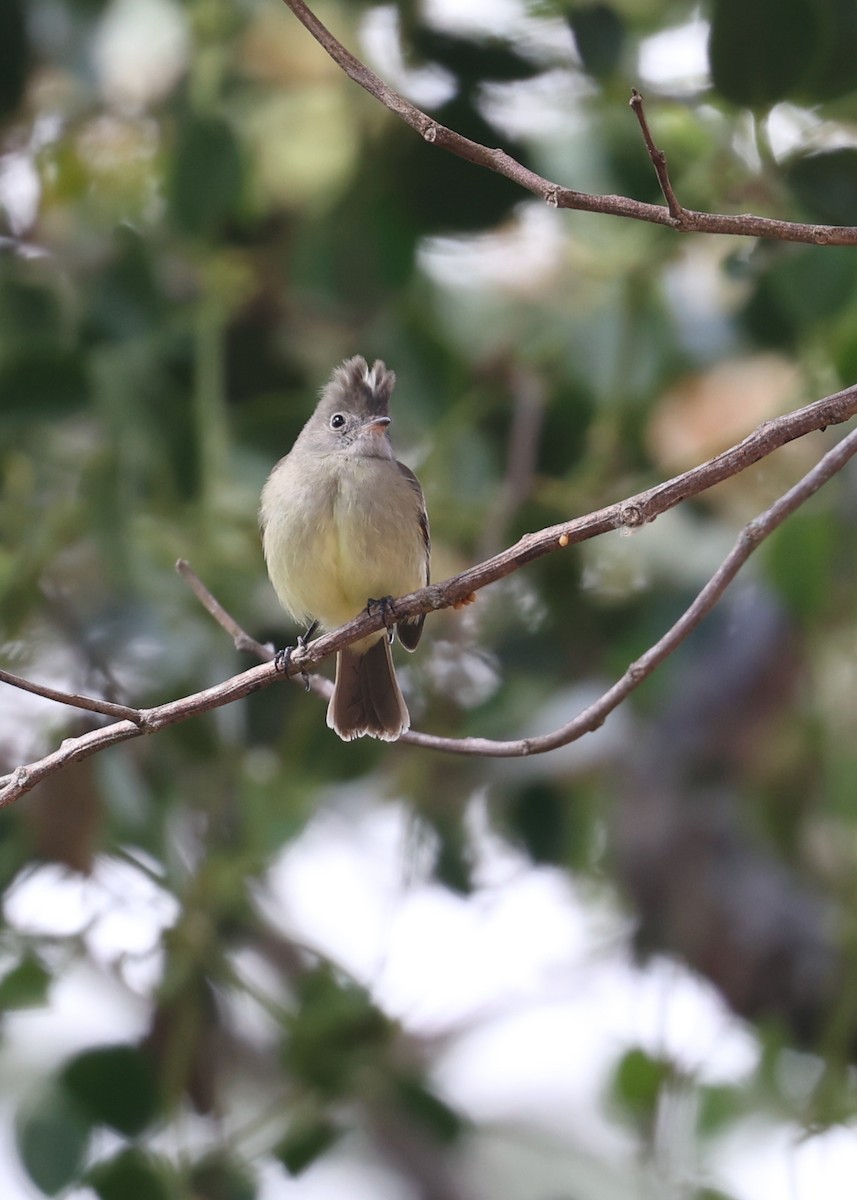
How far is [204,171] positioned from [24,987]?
4.98ft

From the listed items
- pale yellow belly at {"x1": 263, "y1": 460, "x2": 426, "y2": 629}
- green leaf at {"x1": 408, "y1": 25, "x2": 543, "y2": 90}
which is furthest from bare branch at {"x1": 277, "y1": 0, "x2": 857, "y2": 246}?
pale yellow belly at {"x1": 263, "y1": 460, "x2": 426, "y2": 629}

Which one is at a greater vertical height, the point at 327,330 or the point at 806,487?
the point at 327,330

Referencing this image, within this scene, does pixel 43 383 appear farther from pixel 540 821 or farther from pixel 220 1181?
pixel 220 1181

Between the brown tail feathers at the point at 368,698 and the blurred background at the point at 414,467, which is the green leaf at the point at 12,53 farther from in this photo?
the brown tail feathers at the point at 368,698

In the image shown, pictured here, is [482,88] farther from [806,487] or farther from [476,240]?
[806,487]

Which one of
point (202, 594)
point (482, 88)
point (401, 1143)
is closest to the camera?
point (202, 594)

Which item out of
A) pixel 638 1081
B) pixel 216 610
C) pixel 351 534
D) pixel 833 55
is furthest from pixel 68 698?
pixel 638 1081

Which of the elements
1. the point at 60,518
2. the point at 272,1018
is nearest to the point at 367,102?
the point at 60,518

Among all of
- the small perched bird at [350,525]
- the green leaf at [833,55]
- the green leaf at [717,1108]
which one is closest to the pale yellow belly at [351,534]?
the small perched bird at [350,525]

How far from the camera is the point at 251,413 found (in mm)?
3105

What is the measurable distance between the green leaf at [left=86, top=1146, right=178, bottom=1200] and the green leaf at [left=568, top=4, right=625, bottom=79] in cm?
199

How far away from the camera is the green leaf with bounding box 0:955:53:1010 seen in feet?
9.25

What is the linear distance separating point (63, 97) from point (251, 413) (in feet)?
2.40

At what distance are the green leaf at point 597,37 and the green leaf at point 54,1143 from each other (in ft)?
6.59
